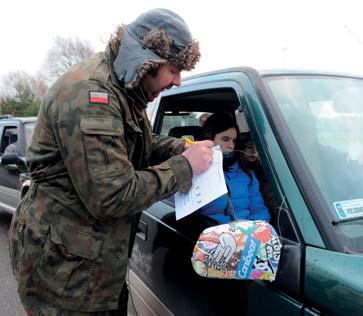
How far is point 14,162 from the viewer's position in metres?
5.34

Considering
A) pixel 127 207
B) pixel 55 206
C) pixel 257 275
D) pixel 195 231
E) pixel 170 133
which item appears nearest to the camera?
pixel 257 275

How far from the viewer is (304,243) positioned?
4.08 ft

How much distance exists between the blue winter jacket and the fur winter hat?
0.69 meters

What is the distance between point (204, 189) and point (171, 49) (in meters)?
0.54

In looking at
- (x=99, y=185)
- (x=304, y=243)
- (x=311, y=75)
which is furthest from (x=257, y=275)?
(x=311, y=75)

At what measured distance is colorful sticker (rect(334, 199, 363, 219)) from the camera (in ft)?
4.26

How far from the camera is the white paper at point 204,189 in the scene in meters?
1.46

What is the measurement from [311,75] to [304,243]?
90 centimetres

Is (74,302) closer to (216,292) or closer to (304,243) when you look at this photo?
(216,292)

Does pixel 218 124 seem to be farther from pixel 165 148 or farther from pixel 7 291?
pixel 7 291

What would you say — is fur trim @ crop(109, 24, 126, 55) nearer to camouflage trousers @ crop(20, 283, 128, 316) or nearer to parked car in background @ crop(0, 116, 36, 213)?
camouflage trousers @ crop(20, 283, 128, 316)

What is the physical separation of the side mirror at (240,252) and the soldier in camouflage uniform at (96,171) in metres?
0.30

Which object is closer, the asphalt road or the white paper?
the white paper

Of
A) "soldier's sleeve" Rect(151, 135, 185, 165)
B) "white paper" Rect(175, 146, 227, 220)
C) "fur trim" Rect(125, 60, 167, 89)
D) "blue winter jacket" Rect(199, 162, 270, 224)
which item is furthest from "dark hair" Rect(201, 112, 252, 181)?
"fur trim" Rect(125, 60, 167, 89)
